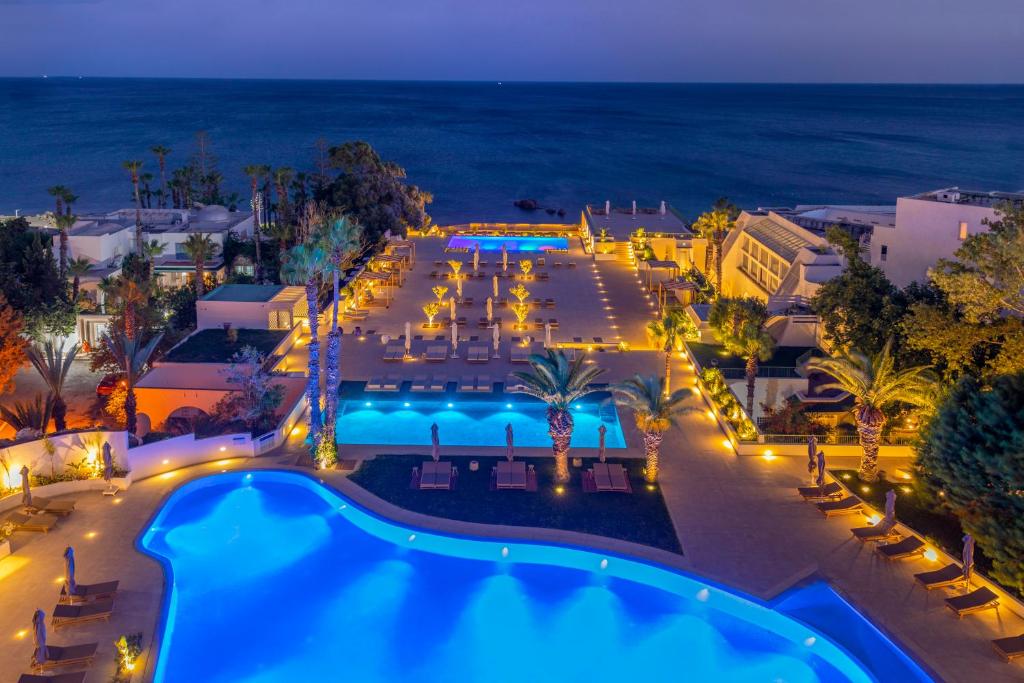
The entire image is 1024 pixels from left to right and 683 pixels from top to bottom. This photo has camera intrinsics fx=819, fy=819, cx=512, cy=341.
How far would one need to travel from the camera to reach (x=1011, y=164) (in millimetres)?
108562

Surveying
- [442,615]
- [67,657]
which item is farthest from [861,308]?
[67,657]

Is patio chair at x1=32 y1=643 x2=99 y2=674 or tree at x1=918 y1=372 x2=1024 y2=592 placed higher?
tree at x1=918 y1=372 x2=1024 y2=592

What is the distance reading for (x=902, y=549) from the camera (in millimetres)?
15695

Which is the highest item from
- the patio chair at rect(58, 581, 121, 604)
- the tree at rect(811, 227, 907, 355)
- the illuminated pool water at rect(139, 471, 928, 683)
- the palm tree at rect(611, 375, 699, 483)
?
the tree at rect(811, 227, 907, 355)

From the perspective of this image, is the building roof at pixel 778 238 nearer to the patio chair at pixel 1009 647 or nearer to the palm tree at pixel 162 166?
the patio chair at pixel 1009 647

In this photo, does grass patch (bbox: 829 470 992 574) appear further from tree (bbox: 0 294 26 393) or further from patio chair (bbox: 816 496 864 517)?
tree (bbox: 0 294 26 393)

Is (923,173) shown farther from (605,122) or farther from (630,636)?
(630,636)

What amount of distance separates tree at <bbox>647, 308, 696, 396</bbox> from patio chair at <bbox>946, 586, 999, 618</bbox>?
1043 cm

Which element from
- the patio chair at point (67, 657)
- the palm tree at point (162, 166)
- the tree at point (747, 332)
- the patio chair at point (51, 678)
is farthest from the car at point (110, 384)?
the palm tree at point (162, 166)

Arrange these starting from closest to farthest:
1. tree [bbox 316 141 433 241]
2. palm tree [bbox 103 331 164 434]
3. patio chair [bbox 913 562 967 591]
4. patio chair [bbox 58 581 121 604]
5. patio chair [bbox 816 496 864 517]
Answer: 1. patio chair [bbox 58 581 121 604]
2. patio chair [bbox 913 562 967 591]
3. patio chair [bbox 816 496 864 517]
4. palm tree [bbox 103 331 164 434]
5. tree [bbox 316 141 433 241]

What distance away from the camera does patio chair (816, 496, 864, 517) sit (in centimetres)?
1733

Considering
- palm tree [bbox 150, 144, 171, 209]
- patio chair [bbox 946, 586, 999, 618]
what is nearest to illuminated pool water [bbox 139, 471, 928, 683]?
patio chair [bbox 946, 586, 999, 618]

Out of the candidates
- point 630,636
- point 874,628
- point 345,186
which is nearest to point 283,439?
point 630,636

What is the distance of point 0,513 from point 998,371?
21.0m
